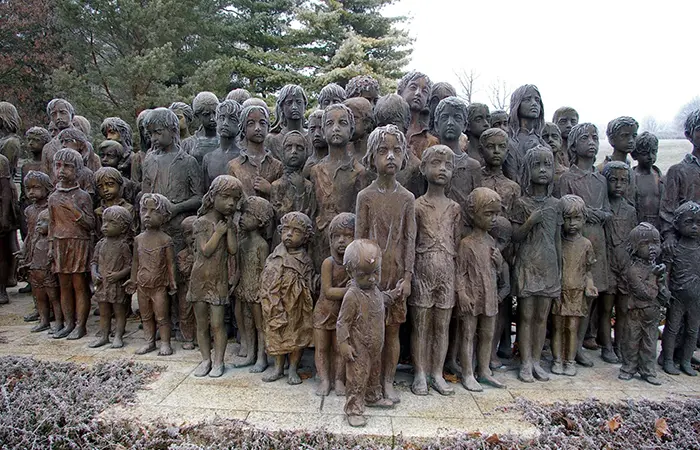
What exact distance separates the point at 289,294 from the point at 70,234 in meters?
3.28

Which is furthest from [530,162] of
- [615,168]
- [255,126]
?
[255,126]

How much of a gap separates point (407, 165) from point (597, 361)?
3.34 meters

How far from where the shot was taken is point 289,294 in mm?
5137

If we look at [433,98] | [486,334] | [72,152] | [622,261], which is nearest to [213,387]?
[486,334]

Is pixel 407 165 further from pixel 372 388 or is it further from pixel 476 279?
pixel 372 388

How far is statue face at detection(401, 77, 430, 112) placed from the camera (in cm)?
616

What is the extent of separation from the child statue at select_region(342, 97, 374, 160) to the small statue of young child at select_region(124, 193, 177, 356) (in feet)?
7.68

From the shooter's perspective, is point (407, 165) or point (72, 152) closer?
point (407, 165)

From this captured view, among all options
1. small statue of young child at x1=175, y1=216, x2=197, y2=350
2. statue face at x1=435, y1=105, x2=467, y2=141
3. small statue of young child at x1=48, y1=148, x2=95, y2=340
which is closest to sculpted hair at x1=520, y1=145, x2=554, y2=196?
statue face at x1=435, y1=105, x2=467, y2=141

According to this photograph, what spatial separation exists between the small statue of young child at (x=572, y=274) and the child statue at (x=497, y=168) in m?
0.55

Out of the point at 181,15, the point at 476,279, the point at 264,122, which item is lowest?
the point at 476,279

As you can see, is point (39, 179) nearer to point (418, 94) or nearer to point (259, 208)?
point (259, 208)

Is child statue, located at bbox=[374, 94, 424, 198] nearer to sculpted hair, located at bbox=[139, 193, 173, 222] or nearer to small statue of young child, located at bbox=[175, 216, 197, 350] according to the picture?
small statue of young child, located at bbox=[175, 216, 197, 350]

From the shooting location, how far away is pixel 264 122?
237 inches
